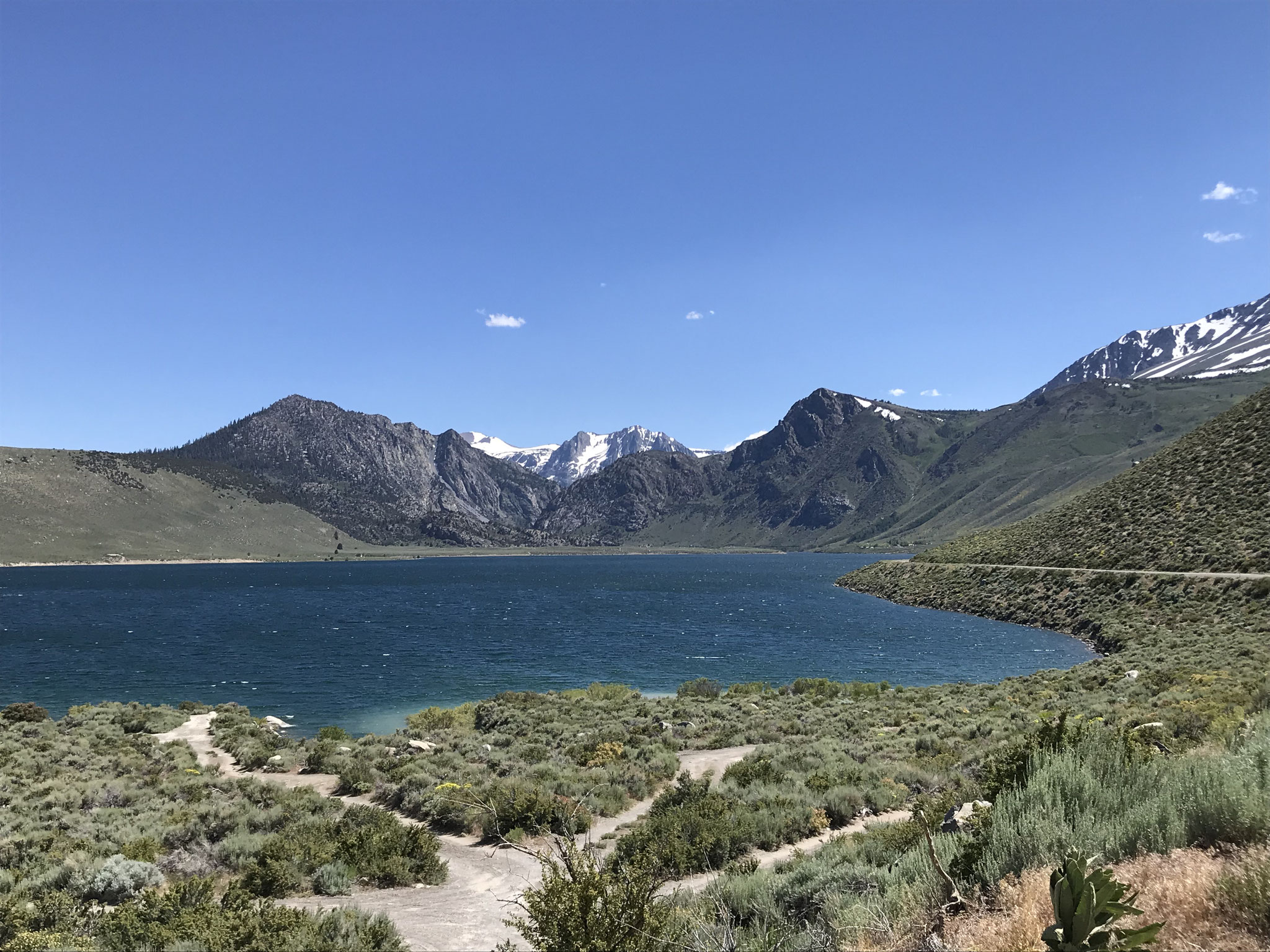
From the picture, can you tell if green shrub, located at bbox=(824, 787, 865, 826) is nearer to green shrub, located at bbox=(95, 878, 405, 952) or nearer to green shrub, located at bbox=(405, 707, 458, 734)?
green shrub, located at bbox=(95, 878, 405, 952)

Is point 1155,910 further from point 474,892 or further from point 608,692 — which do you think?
point 608,692

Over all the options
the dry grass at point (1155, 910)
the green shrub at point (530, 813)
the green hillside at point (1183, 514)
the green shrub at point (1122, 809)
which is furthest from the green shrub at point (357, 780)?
the green hillside at point (1183, 514)

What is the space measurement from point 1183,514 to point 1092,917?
69.7 m

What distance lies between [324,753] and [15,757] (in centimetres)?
958

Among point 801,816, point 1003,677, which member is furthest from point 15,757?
point 1003,677

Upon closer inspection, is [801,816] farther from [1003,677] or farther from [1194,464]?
[1194,464]

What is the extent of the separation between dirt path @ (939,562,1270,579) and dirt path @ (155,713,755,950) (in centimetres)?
4619

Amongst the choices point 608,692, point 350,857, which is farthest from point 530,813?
point 608,692

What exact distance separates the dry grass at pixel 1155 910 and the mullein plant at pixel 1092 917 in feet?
0.76

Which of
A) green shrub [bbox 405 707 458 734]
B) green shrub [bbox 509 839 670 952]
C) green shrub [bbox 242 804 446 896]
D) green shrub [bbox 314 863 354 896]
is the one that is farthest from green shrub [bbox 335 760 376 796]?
green shrub [bbox 509 839 670 952]

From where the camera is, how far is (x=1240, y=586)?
4047cm

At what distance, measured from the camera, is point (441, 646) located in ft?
193

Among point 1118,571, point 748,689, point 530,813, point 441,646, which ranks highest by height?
point 530,813

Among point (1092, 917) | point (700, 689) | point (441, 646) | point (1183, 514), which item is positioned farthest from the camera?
point (441, 646)
